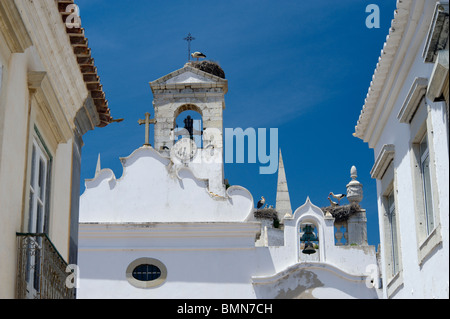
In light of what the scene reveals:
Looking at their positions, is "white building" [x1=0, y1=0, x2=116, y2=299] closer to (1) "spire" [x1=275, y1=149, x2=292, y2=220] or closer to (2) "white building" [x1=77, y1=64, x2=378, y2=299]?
(2) "white building" [x1=77, y1=64, x2=378, y2=299]

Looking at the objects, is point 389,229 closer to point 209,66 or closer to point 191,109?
point 191,109

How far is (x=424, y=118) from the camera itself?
9.76 metres

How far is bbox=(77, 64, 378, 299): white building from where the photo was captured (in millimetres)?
Result: 18531

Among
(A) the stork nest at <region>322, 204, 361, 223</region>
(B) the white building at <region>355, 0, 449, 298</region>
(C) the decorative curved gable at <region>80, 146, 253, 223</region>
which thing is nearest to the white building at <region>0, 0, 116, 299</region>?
(B) the white building at <region>355, 0, 449, 298</region>

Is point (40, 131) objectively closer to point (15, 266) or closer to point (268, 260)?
point (15, 266)

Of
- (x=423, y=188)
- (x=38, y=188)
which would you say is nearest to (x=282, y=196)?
(x=423, y=188)

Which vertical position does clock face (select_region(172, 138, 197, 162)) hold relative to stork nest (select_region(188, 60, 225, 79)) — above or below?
below

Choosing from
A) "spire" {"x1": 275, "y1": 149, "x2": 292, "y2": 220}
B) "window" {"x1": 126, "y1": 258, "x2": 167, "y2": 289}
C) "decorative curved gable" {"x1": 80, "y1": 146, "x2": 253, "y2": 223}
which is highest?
"spire" {"x1": 275, "y1": 149, "x2": 292, "y2": 220}

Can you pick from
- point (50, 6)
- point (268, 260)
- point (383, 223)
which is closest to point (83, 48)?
point (50, 6)

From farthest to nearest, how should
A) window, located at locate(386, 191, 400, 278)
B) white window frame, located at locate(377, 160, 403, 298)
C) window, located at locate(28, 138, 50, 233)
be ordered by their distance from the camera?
window, located at locate(386, 191, 400, 278) < white window frame, located at locate(377, 160, 403, 298) < window, located at locate(28, 138, 50, 233)

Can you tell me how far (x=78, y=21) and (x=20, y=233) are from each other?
2736 mm

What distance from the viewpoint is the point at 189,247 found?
18.7m

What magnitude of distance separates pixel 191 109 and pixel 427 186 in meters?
13.6

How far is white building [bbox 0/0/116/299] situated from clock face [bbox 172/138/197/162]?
35.5 ft
